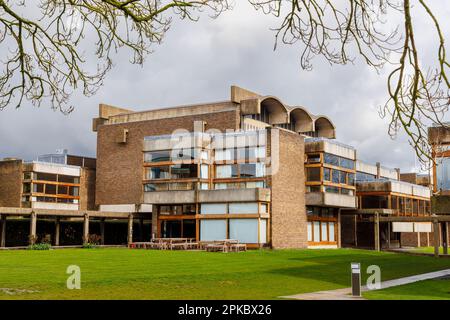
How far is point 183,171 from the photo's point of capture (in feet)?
170

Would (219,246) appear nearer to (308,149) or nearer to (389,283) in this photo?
(308,149)

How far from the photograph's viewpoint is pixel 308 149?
2117 inches

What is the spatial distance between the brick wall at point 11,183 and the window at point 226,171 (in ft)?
73.4

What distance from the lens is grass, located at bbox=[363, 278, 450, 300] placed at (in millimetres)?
16188

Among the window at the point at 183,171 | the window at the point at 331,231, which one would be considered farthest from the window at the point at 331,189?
the window at the point at 183,171

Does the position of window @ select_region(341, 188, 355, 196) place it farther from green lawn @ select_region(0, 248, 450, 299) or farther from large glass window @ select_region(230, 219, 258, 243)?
green lawn @ select_region(0, 248, 450, 299)

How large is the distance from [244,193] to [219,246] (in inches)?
242

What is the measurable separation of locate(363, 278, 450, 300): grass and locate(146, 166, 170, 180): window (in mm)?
33909

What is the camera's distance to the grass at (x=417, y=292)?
637 inches

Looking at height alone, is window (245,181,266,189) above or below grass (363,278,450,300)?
above

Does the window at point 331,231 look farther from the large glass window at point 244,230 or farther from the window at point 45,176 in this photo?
the window at point 45,176

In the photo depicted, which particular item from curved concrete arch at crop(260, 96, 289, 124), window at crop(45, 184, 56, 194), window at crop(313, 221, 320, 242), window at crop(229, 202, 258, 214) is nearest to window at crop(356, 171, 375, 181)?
curved concrete arch at crop(260, 96, 289, 124)

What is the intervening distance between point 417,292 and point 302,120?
49476 mm

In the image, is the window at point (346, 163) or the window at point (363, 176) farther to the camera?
the window at point (363, 176)
